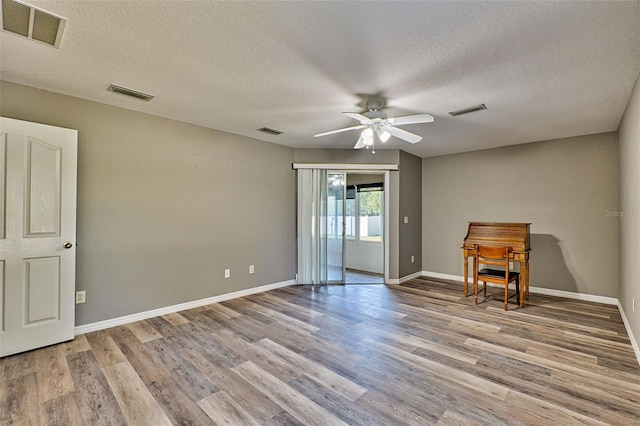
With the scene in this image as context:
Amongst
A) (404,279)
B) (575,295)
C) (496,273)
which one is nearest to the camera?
(496,273)

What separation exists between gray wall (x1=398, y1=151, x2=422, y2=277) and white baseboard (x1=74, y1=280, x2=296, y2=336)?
230cm

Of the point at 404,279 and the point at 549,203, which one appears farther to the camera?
the point at 404,279

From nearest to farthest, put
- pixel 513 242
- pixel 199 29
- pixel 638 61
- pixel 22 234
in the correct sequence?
pixel 199 29 → pixel 638 61 → pixel 22 234 → pixel 513 242

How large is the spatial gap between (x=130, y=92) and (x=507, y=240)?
4950 millimetres

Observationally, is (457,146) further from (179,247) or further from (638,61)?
(179,247)

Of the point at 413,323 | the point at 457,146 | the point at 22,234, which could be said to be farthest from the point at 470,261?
the point at 22,234

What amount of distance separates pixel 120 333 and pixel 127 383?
107 cm

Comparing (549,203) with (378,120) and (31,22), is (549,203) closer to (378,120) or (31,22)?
(378,120)

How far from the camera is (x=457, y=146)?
5012mm

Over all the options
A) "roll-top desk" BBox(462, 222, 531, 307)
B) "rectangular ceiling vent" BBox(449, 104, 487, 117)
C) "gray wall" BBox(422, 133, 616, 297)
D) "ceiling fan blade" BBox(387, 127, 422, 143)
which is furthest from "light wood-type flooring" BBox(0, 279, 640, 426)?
"rectangular ceiling vent" BBox(449, 104, 487, 117)

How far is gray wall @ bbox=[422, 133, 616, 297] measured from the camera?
13.7 ft

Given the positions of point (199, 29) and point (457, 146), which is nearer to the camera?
point (199, 29)

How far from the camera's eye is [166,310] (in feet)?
11.8

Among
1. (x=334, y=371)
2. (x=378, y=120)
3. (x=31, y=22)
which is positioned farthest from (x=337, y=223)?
(x=31, y=22)
